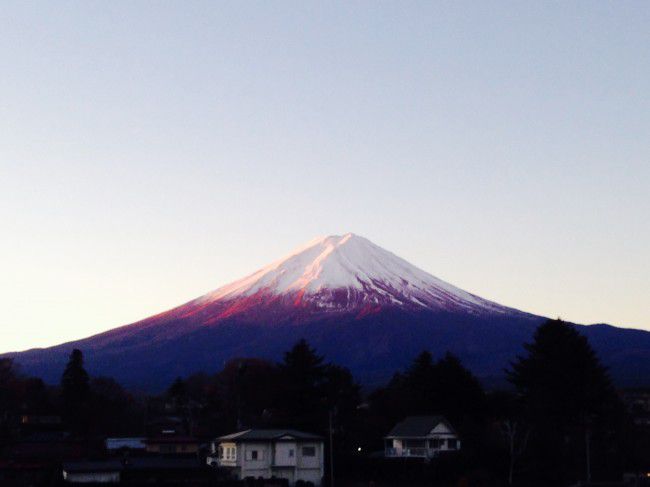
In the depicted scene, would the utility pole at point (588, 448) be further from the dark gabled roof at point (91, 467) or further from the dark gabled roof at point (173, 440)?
the dark gabled roof at point (173, 440)

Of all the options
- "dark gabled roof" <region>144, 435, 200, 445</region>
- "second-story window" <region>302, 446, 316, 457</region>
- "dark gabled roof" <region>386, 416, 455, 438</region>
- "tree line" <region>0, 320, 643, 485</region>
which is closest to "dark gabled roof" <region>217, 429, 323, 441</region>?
"second-story window" <region>302, 446, 316, 457</region>

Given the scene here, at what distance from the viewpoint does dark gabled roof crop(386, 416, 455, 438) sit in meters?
57.0

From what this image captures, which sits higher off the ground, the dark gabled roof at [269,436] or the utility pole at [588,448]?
the dark gabled roof at [269,436]

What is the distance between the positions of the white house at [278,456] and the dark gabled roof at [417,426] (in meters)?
4.69

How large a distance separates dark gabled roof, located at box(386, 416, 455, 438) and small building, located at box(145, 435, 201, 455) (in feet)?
30.6

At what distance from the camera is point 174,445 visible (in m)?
60.7

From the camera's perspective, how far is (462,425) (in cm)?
6075

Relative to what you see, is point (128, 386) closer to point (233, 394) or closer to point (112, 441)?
point (233, 394)

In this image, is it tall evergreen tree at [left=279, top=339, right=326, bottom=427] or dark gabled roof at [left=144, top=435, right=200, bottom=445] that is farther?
A: tall evergreen tree at [left=279, top=339, right=326, bottom=427]

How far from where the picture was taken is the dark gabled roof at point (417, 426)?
2243 inches

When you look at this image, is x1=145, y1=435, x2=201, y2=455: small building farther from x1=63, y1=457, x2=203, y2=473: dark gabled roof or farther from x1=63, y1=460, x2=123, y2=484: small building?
x1=63, y1=460, x2=123, y2=484: small building

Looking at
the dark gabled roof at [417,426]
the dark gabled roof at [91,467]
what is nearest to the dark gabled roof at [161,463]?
the dark gabled roof at [91,467]

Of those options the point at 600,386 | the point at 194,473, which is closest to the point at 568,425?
the point at 600,386

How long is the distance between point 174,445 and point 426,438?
12290 millimetres
